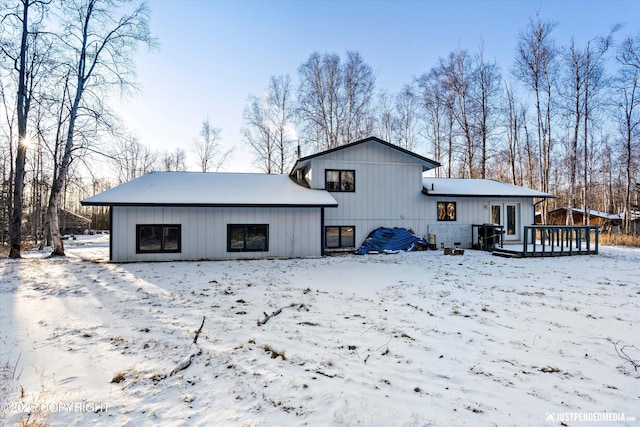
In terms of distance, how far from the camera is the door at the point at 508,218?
14461 mm

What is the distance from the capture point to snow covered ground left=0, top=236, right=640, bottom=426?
2.45 m

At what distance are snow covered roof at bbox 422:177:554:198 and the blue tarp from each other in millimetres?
2270

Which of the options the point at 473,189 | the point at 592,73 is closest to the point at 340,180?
the point at 473,189

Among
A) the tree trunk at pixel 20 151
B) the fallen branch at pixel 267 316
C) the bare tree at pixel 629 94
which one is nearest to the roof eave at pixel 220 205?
the tree trunk at pixel 20 151

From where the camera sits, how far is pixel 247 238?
11.4 metres

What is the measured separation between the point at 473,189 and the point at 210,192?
12.5 metres

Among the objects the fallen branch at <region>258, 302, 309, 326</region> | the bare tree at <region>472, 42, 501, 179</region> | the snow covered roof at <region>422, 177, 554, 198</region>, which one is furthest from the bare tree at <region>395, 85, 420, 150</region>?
the fallen branch at <region>258, 302, 309, 326</region>

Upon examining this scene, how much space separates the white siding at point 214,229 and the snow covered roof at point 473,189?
622 centimetres

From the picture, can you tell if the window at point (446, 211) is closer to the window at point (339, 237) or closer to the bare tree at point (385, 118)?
the window at point (339, 237)

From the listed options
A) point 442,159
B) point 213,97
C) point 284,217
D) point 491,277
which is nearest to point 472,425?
point 491,277

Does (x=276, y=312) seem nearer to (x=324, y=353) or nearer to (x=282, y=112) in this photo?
(x=324, y=353)

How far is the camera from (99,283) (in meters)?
7.10

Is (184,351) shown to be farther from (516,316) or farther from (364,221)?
(364,221)

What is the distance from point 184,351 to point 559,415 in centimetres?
376
